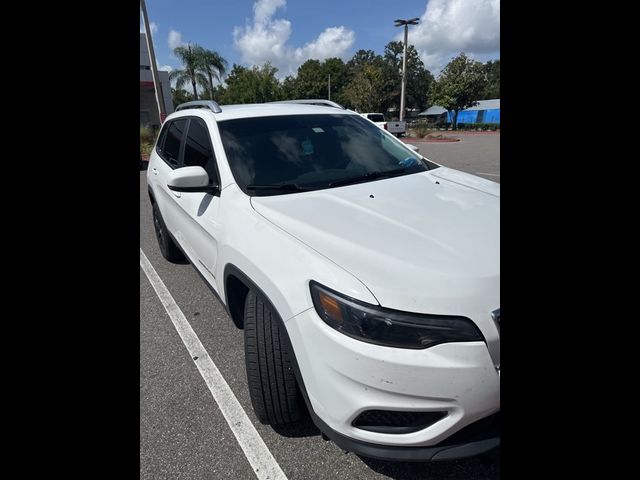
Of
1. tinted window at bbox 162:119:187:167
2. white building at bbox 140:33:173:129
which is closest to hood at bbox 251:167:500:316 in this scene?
tinted window at bbox 162:119:187:167

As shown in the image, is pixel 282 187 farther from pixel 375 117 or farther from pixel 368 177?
pixel 375 117

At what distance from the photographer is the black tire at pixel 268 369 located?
1.69 metres

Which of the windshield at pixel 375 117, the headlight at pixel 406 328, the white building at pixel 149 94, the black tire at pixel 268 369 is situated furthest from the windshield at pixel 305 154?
the white building at pixel 149 94

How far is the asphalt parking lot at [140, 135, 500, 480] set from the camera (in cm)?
168

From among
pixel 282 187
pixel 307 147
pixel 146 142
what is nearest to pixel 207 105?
pixel 307 147

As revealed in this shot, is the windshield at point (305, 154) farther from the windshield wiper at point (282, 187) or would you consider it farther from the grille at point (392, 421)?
the grille at point (392, 421)

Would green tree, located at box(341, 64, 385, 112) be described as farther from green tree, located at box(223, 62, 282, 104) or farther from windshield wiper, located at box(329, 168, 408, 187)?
windshield wiper, located at box(329, 168, 408, 187)

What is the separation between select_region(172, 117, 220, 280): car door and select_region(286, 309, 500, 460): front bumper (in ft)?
3.86
